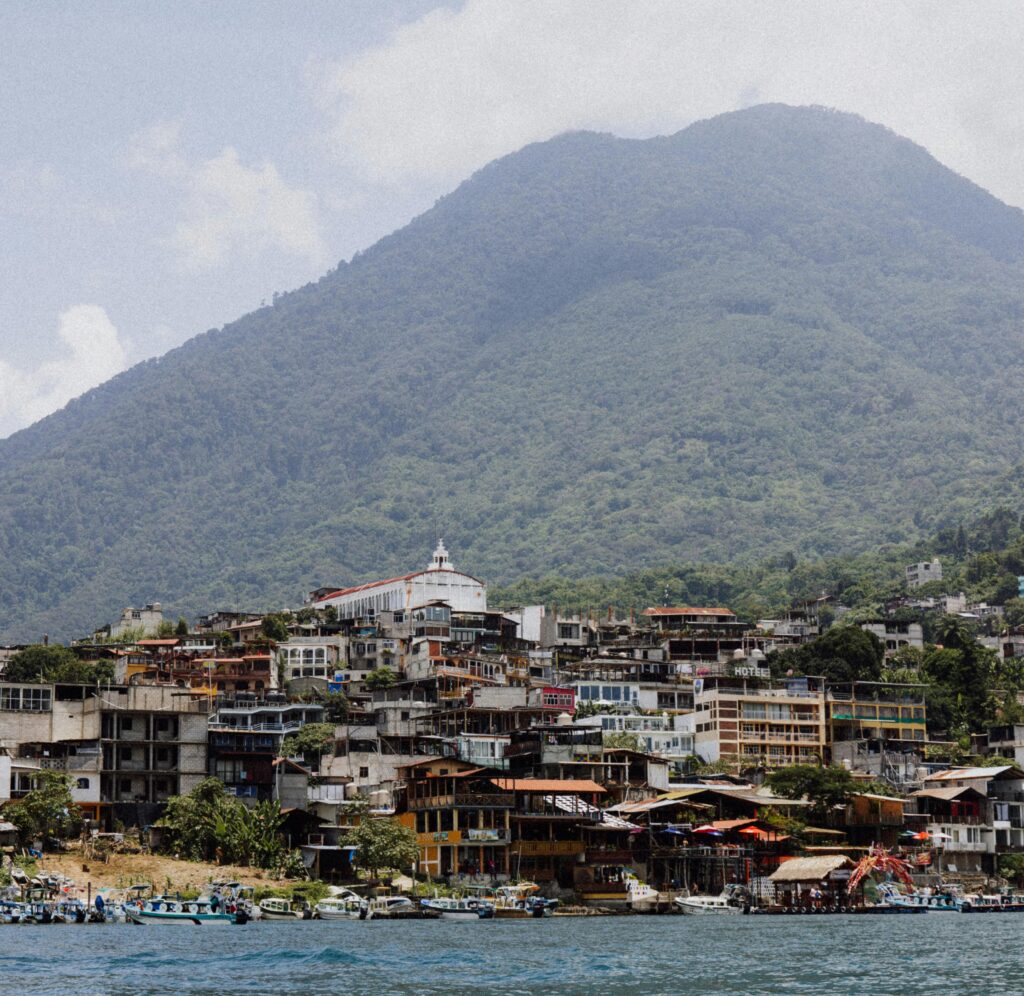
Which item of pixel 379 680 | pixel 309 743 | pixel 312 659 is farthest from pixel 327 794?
pixel 312 659

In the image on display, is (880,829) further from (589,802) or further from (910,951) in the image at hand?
(910,951)

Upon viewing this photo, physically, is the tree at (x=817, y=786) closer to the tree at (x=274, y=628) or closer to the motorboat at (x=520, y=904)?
the motorboat at (x=520, y=904)

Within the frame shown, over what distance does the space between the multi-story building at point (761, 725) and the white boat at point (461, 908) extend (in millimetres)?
34355

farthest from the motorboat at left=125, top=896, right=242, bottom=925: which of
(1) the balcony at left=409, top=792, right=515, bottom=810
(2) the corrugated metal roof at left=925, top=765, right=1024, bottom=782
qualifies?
(2) the corrugated metal roof at left=925, top=765, right=1024, bottom=782

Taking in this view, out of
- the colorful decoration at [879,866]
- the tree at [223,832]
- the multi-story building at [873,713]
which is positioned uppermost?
the multi-story building at [873,713]

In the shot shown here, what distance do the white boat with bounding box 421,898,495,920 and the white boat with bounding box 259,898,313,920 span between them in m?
6.00

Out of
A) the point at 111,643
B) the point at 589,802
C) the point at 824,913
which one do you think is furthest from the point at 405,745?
the point at 111,643

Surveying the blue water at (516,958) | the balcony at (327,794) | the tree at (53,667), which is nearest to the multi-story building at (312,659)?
the tree at (53,667)

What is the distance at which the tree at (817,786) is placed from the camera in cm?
10694

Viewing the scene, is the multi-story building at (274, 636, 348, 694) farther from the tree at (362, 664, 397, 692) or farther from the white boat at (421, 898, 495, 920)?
the white boat at (421, 898, 495, 920)

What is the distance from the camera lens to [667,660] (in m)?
148

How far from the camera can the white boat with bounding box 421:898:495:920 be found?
89.0 m

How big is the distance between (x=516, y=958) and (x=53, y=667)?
72921 mm

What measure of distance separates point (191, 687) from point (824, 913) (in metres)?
52.2
